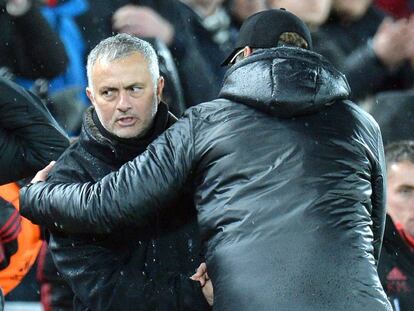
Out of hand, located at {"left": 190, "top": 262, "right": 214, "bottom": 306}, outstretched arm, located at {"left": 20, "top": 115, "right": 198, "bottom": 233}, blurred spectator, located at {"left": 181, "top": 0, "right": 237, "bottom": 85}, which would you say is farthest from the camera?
blurred spectator, located at {"left": 181, "top": 0, "right": 237, "bottom": 85}

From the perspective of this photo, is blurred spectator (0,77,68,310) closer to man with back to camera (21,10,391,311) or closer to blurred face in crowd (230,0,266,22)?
man with back to camera (21,10,391,311)

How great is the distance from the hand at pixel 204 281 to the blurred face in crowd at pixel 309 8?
2.88 m

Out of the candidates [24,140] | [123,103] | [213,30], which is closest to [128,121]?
[123,103]

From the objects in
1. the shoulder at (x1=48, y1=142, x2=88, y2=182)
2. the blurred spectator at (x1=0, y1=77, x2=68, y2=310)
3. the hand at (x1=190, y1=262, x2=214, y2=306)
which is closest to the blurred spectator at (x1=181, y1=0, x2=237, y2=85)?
the blurred spectator at (x1=0, y1=77, x2=68, y2=310)

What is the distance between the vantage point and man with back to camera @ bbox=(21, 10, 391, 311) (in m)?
2.95

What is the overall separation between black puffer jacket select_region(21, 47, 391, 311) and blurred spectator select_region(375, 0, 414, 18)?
313 centimetres

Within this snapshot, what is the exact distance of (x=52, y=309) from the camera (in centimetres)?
538

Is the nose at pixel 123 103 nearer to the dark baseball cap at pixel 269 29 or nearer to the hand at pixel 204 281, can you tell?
the dark baseball cap at pixel 269 29

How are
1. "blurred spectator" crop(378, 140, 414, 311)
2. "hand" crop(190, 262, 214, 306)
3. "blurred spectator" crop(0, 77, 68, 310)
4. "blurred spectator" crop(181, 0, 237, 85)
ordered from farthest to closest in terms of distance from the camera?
"blurred spectator" crop(181, 0, 237, 85)
"blurred spectator" crop(378, 140, 414, 311)
"blurred spectator" crop(0, 77, 68, 310)
"hand" crop(190, 262, 214, 306)

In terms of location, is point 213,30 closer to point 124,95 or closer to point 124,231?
point 124,95

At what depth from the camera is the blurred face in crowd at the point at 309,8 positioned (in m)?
5.96

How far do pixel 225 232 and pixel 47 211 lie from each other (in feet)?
1.75

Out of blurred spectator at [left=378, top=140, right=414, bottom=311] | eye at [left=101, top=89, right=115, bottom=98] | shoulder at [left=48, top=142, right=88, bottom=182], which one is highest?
eye at [left=101, top=89, right=115, bottom=98]

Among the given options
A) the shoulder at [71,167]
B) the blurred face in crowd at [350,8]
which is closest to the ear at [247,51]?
the shoulder at [71,167]
